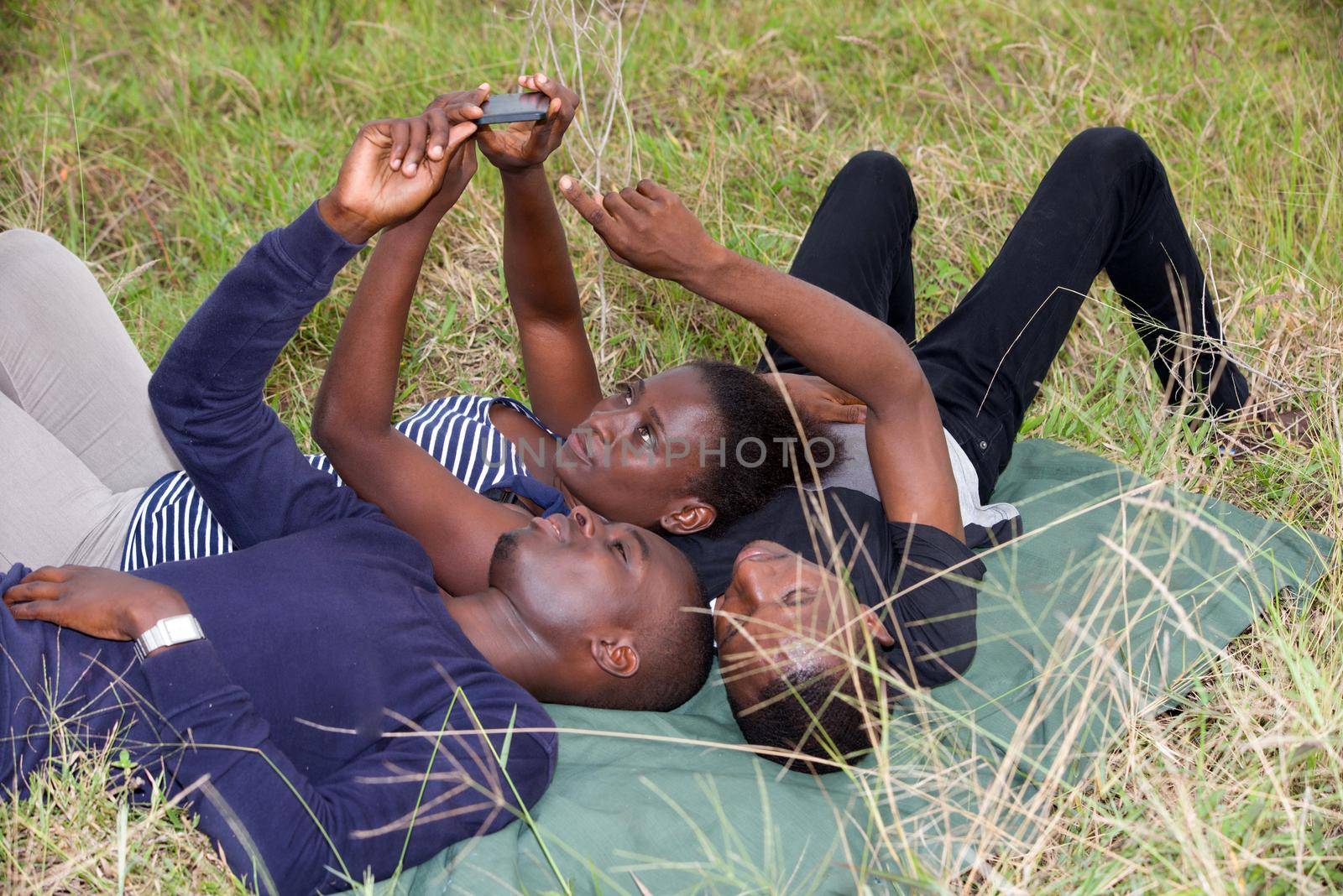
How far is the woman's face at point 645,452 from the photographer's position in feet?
8.99

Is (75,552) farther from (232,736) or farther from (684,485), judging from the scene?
(684,485)

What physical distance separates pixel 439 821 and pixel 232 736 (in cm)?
38

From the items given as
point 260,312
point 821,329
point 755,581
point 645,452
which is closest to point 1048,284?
point 821,329

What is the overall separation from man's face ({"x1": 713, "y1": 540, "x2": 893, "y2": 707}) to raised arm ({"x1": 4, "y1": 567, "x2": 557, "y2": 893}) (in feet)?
1.32

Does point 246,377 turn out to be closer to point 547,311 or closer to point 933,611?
point 547,311

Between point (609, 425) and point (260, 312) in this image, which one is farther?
point (609, 425)

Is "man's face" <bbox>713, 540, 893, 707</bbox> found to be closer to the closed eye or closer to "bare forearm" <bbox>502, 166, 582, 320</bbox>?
the closed eye

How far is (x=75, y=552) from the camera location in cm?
255

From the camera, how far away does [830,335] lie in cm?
254

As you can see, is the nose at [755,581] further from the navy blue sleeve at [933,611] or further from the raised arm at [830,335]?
the raised arm at [830,335]

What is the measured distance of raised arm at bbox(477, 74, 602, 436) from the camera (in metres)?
2.65

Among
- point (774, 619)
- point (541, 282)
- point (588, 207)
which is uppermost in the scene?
point (588, 207)

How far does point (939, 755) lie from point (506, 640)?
902 millimetres

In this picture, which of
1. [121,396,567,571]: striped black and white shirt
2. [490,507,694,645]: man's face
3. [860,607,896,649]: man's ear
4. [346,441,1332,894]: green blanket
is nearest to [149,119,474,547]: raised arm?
[121,396,567,571]: striped black and white shirt
